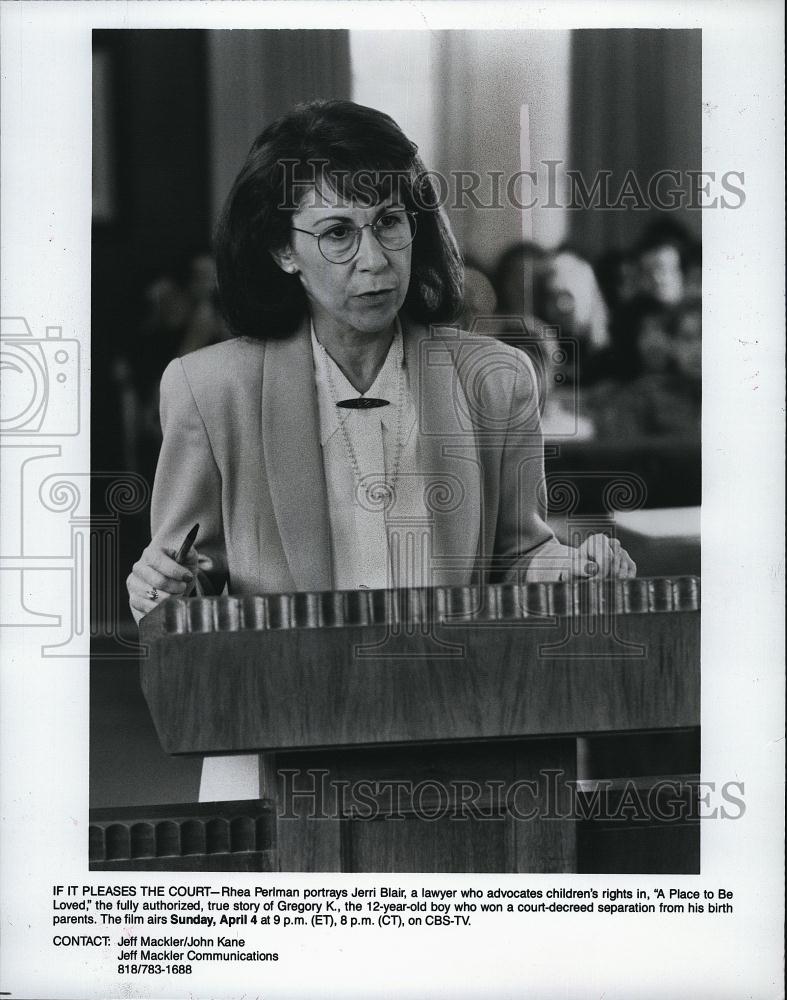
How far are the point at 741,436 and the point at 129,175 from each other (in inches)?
33.4

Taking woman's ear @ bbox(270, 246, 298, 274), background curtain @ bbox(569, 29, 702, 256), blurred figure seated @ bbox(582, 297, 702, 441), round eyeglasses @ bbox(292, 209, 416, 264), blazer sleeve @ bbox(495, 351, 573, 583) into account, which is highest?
background curtain @ bbox(569, 29, 702, 256)

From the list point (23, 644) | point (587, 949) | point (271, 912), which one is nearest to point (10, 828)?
point (23, 644)

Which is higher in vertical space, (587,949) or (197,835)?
(197,835)

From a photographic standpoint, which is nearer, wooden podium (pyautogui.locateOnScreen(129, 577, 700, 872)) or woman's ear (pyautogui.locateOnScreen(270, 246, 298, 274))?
wooden podium (pyautogui.locateOnScreen(129, 577, 700, 872))

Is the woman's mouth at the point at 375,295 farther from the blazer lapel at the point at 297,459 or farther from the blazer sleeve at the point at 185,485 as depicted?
the blazer sleeve at the point at 185,485

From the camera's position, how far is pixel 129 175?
4.97ft

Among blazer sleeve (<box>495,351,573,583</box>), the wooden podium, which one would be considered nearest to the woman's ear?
blazer sleeve (<box>495,351,573,583</box>)

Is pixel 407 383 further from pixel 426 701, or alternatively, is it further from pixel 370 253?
pixel 426 701

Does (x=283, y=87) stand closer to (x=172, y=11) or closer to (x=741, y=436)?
(x=172, y=11)

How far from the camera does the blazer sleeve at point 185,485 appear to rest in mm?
1509

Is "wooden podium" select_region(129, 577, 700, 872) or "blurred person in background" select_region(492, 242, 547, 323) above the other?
"blurred person in background" select_region(492, 242, 547, 323)

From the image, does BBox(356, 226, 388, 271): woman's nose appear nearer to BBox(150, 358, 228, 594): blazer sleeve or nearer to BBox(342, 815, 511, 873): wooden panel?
BBox(150, 358, 228, 594): blazer sleeve

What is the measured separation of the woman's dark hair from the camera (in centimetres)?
149

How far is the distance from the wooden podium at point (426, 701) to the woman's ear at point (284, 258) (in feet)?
1.39
